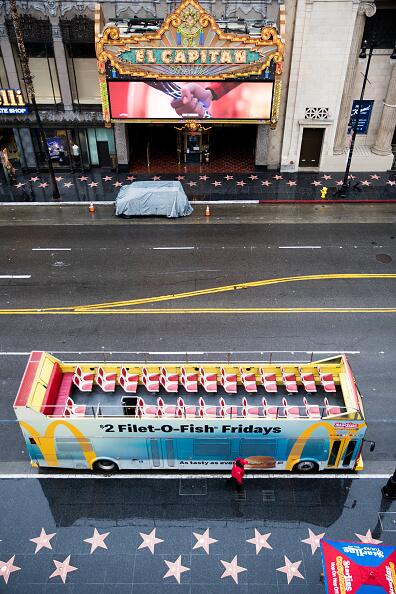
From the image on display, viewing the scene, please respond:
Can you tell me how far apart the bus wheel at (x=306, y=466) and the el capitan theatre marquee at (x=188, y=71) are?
2270 cm

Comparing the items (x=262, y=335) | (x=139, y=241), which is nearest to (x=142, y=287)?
(x=139, y=241)

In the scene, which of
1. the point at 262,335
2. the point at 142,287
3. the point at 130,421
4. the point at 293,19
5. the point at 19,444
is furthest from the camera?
the point at 293,19

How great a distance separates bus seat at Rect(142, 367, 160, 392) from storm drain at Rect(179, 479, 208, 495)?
3.14 meters

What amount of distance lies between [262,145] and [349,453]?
2425cm

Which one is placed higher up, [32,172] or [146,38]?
[146,38]

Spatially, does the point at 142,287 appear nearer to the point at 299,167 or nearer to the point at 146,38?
the point at 146,38

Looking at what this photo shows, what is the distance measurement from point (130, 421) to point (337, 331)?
10.8 meters

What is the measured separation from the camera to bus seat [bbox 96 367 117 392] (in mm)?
17609

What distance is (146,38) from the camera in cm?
3011

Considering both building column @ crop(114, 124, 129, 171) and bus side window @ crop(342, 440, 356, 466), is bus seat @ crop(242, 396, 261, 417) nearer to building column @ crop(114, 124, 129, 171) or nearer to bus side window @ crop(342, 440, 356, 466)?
bus side window @ crop(342, 440, 356, 466)

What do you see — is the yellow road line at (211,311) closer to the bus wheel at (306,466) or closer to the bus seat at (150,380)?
the bus seat at (150,380)

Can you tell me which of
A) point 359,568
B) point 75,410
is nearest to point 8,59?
point 75,410

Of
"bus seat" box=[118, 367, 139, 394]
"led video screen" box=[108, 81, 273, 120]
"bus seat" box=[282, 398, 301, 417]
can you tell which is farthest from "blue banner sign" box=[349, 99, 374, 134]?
"bus seat" box=[118, 367, 139, 394]

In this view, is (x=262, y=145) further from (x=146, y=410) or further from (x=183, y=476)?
(x=183, y=476)
